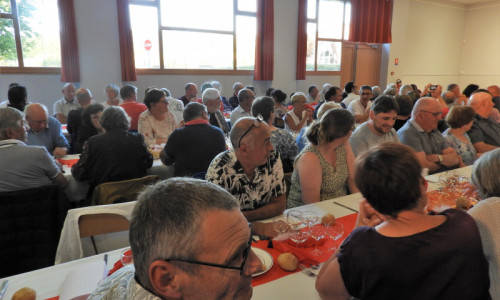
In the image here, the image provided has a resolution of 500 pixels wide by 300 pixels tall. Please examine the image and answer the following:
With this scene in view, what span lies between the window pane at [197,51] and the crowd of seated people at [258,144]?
3.53 metres

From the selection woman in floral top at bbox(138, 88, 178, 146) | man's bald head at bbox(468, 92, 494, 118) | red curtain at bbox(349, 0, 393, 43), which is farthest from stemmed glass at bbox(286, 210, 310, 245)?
red curtain at bbox(349, 0, 393, 43)

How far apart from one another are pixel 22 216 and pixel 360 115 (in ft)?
18.0

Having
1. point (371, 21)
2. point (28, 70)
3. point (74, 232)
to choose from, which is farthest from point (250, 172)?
point (371, 21)

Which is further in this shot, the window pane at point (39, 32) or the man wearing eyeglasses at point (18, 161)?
the window pane at point (39, 32)

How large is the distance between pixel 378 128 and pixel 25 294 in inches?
122

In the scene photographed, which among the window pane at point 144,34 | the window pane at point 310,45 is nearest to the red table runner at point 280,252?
the window pane at point 144,34

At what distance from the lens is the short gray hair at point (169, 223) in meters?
0.80

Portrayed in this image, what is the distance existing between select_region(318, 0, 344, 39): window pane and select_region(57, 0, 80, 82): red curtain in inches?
278

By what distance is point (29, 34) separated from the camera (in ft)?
22.9

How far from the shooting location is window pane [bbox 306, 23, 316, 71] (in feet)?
34.5

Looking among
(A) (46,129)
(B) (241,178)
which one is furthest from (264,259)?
(A) (46,129)

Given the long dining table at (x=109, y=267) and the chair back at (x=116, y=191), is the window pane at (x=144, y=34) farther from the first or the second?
the long dining table at (x=109, y=267)

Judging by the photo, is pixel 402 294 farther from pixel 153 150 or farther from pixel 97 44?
pixel 97 44

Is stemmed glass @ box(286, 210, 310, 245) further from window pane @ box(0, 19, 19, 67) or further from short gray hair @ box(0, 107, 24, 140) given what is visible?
window pane @ box(0, 19, 19, 67)
